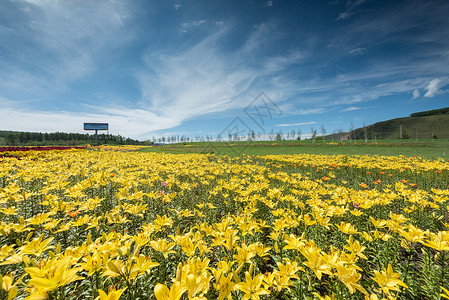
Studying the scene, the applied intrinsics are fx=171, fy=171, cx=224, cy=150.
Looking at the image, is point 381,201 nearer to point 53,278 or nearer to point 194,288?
point 194,288

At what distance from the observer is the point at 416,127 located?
13900cm

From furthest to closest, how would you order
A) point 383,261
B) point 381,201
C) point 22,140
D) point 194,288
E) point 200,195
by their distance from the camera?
point 22,140 < point 200,195 < point 381,201 < point 383,261 < point 194,288

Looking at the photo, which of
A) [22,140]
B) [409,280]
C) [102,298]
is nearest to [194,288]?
[102,298]

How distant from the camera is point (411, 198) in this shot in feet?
11.1

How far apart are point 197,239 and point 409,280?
10.0 feet

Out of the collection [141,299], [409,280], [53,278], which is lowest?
[409,280]

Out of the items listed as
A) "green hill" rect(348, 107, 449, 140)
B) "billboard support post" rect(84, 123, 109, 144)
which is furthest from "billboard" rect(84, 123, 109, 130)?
"green hill" rect(348, 107, 449, 140)

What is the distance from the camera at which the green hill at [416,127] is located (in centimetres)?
12194

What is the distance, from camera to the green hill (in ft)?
400

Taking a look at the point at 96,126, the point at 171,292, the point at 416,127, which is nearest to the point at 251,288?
the point at 171,292

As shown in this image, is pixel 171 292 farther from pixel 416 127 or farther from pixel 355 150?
pixel 416 127

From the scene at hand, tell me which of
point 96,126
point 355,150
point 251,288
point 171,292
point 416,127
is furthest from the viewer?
point 416,127

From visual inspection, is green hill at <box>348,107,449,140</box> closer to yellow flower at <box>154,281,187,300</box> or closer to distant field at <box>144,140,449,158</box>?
distant field at <box>144,140,449,158</box>

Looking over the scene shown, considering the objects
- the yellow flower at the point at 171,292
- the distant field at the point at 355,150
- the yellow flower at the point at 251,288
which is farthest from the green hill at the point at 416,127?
the yellow flower at the point at 171,292
